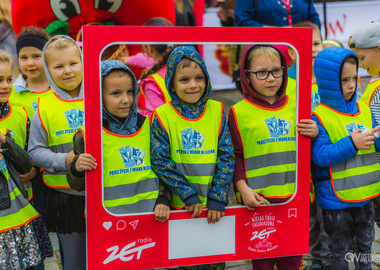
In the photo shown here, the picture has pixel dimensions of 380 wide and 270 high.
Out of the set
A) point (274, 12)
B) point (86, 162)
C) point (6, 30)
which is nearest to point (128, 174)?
point (86, 162)

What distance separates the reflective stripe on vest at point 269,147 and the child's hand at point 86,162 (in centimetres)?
74

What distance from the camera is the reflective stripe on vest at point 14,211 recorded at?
2357 mm

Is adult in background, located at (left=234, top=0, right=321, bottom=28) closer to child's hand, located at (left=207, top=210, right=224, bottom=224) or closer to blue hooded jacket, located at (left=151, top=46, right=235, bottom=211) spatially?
blue hooded jacket, located at (left=151, top=46, right=235, bottom=211)

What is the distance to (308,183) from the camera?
2389 millimetres

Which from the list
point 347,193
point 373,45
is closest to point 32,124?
point 347,193

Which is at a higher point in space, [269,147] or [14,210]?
[269,147]

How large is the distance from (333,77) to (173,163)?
3.23 feet

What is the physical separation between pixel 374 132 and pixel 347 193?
0.35m

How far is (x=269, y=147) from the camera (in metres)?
2.34

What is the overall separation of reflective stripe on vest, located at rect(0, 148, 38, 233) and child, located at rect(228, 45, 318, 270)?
1.08 m

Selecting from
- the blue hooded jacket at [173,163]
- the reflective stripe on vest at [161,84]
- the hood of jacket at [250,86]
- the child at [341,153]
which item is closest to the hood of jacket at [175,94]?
the blue hooded jacket at [173,163]

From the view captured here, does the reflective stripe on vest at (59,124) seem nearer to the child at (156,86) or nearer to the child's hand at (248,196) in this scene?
the child at (156,86)

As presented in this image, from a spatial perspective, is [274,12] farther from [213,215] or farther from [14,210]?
[14,210]

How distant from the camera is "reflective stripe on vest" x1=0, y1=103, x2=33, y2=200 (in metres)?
2.54
